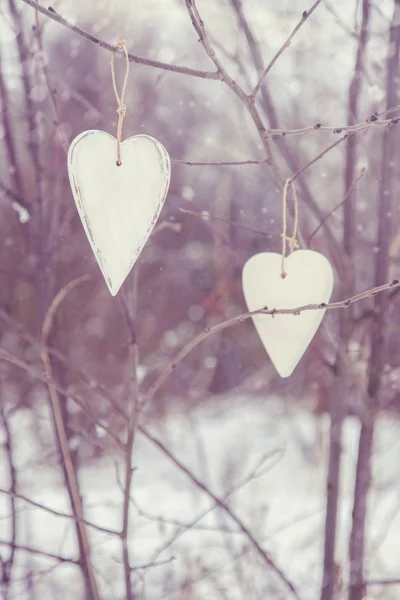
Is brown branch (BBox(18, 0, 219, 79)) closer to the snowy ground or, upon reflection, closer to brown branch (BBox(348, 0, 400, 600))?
brown branch (BBox(348, 0, 400, 600))

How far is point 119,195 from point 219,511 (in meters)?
1.08

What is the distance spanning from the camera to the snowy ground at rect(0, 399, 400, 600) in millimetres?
1378

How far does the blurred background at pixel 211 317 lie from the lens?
30.7 inches

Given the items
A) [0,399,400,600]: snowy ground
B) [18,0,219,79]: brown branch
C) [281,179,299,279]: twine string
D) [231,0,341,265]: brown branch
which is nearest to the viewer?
[18,0,219,79]: brown branch

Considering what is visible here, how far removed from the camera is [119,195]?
46 cm

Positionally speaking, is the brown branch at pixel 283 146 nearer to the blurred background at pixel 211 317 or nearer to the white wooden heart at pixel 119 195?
the blurred background at pixel 211 317

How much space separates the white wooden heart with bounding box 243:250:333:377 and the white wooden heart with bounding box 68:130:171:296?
128 millimetres

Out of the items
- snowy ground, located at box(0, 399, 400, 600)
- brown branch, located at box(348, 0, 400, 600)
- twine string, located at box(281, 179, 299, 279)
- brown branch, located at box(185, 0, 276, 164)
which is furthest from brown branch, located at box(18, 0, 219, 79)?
snowy ground, located at box(0, 399, 400, 600)

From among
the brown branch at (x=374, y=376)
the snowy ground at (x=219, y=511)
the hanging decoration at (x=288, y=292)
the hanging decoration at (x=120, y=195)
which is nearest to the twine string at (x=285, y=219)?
the hanging decoration at (x=288, y=292)

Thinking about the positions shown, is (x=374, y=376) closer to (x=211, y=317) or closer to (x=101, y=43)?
(x=101, y=43)

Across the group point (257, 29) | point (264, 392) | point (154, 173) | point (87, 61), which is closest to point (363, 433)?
point (154, 173)

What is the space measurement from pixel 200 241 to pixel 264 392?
0.98 m

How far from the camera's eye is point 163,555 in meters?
1.73

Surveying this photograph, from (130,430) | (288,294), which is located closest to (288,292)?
(288,294)
